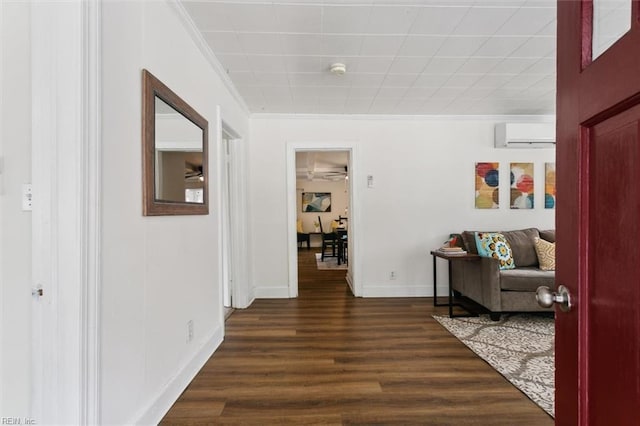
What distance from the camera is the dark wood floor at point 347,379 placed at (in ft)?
5.88

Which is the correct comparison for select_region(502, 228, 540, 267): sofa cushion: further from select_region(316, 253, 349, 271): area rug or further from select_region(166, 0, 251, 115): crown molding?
select_region(166, 0, 251, 115): crown molding

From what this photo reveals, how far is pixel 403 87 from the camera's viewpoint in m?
3.26

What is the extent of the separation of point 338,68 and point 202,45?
3.51 ft

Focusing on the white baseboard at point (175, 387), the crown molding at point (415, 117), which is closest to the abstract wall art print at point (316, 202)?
the crown molding at point (415, 117)

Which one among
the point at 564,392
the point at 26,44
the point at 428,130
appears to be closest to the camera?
the point at 564,392

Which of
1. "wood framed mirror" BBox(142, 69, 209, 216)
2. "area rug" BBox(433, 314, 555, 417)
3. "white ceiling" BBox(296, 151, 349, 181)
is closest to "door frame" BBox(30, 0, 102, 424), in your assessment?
"wood framed mirror" BBox(142, 69, 209, 216)

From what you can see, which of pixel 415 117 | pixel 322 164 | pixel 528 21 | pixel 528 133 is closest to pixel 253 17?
pixel 528 21

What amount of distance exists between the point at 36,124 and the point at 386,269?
3765mm

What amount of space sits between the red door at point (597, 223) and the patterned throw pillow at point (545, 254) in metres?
3.15

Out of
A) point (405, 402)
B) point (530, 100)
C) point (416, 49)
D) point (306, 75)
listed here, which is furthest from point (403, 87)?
point (405, 402)

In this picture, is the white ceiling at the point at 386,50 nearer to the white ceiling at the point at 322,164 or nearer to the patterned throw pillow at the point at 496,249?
the patterned throw pillow at the point at 496,249

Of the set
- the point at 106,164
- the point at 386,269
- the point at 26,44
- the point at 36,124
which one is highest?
the point at 26,44

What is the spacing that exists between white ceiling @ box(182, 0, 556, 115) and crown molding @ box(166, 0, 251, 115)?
4 centimetres

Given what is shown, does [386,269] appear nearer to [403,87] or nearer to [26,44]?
[403,87]
